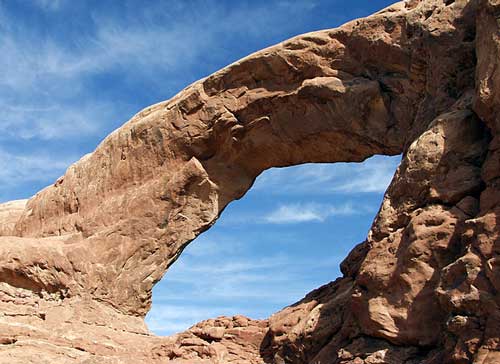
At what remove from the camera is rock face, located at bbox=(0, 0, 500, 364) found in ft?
36.3

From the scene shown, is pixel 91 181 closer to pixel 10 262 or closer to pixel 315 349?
pixel 10 262

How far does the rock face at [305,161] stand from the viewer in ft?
36.3

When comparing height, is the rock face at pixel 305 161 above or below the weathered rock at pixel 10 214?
below

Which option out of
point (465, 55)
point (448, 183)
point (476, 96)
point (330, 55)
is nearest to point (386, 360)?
point (448, 183)

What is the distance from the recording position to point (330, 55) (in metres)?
16.4

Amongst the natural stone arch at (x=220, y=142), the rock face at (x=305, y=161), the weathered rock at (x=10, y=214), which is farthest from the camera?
Answer: the weathered rock at (x=10, y=214)

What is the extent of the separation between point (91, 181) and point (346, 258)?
7.52 m

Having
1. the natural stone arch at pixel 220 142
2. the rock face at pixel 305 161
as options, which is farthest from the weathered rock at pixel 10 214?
the natural stone arch at pixel 220 142

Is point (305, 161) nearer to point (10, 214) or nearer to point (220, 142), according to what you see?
point (220, 142)

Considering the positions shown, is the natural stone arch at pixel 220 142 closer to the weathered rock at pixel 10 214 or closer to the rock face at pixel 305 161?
the rock face at pixel 305 161

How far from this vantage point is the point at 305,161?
1786cm

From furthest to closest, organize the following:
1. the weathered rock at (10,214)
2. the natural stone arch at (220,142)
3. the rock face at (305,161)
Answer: the weathered rock at (10,214)
the natural stone arch at (220,142)
the rock face at (305,161)

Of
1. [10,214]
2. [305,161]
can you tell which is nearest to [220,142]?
[305,161]

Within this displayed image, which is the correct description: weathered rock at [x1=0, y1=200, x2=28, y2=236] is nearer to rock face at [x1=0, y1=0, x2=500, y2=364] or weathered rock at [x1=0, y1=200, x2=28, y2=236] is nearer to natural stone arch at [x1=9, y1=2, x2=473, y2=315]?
rock face at [x1=0, y1=0, x2=500, y2=364]
